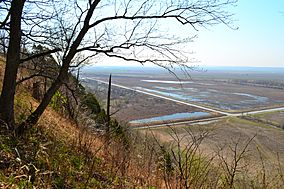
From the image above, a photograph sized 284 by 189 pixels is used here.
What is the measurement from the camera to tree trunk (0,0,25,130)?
610cm

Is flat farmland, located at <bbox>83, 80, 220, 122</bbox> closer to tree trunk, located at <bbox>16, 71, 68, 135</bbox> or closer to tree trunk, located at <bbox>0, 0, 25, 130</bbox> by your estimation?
tree trunk, located at <bbox>16, 71, 68, 135</bbox>

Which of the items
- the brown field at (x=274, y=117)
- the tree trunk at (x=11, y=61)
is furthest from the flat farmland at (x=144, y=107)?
the tree trunk at (x=11, y=61)

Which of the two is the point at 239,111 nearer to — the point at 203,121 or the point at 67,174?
the point at 203,121

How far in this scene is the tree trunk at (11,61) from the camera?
6.10 meters

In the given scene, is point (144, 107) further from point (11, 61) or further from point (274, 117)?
point (11, 61)

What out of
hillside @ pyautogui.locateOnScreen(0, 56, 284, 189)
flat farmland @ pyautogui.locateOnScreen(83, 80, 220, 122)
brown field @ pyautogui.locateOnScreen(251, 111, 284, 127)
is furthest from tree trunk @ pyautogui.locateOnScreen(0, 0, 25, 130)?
brown field @ pyautogui.locateOnScreen(251, 111, 284, 127)

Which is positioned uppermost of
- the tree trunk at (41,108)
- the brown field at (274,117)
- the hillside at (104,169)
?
the tree trunk at (41,108)

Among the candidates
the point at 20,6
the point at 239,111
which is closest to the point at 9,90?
the point at 20,6

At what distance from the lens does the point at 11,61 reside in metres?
6.23

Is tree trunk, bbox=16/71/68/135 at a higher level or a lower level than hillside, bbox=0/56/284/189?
higher

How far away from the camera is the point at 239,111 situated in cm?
5262

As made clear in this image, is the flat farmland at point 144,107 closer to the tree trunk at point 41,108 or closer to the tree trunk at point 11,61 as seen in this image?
the tree trunk at point 41,108

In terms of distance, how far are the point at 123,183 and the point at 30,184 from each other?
184 centimetres

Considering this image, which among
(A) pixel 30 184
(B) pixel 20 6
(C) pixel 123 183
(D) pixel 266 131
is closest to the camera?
(A) pixel 30 184
